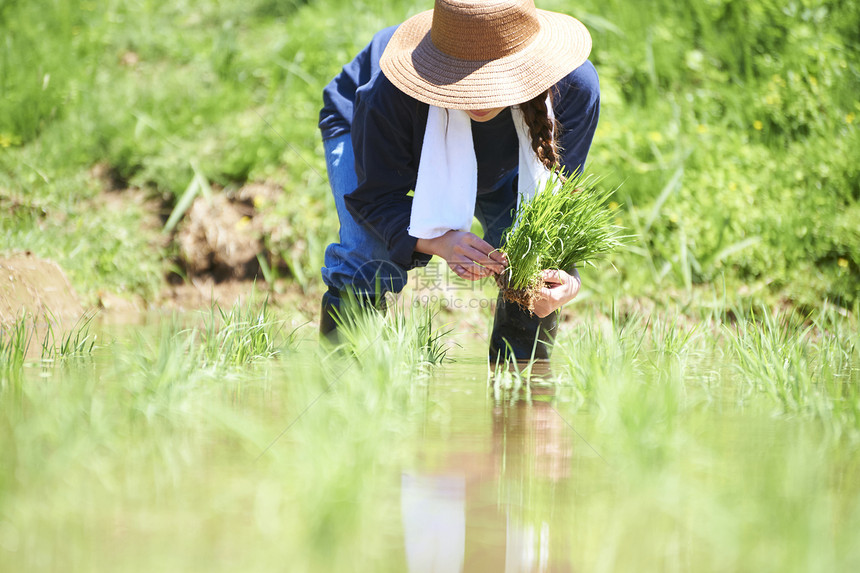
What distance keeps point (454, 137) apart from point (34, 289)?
2046mm

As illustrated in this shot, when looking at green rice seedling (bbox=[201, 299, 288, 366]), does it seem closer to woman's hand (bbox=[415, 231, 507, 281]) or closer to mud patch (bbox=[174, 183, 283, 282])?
woman's hand (bbox=[415, 231, 507, 281])

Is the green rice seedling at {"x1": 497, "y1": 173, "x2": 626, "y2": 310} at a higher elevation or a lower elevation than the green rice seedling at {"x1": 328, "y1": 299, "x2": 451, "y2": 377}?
higher

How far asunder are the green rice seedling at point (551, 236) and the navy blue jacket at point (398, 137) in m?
0.22

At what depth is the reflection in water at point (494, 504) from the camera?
1.35 metres

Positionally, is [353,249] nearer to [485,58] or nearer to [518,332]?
[518,332]

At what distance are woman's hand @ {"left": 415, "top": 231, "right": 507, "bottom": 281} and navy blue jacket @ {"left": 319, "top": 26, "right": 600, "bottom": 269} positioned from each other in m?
0.12

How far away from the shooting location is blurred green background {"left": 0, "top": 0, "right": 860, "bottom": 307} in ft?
13.4

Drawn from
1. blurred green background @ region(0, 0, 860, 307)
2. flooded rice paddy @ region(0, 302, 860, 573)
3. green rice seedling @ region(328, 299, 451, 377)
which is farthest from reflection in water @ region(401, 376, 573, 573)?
blurred green background @ region(0, 0, 860, 307)

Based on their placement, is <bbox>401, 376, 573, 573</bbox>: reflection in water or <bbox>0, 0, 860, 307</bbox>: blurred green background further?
<bbox>0, 0, 860, 307</bbox>: blurred green background

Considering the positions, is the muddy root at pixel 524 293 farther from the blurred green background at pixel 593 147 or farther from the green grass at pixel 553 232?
the blurred green background at pixel 593 147

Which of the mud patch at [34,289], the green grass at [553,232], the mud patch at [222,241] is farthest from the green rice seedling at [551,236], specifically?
the mud patch at [222,241]

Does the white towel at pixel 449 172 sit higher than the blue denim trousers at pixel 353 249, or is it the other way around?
the white towel at pixel 449 172

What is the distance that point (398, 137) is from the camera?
261 centimetres

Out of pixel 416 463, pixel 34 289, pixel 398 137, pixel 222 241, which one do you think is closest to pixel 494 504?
pixel 416 463
